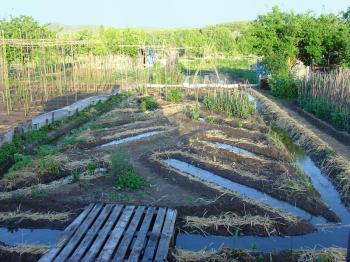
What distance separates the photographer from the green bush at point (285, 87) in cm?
1756

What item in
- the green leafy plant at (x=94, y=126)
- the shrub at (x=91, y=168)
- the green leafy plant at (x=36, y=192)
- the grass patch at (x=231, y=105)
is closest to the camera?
the green leafy plant at (x=36, y=192)

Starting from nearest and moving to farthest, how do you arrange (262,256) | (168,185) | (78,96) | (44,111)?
1. (262,256)
2. (168,185)
3. (44,111)
4. (78,96)

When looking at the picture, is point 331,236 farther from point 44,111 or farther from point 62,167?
point 44,111

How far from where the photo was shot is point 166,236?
5324 mm

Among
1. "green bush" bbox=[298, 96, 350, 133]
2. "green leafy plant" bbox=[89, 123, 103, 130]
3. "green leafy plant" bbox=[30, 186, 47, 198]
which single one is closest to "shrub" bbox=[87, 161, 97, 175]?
"green leafy plant" bbox=[30, 186, 47, 198]

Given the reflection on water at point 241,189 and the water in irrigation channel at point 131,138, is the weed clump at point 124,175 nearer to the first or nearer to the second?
the reflection on water at point 241,189

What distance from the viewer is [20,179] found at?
7.74 meters

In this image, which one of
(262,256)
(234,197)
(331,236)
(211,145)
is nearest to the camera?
(262,256)

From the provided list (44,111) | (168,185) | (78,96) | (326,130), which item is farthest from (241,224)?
(78,96)

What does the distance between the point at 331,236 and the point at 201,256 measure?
204 cm

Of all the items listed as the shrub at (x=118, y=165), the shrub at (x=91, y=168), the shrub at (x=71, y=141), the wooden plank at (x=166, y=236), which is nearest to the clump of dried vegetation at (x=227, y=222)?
the wooden plank at (x=166, y=236)

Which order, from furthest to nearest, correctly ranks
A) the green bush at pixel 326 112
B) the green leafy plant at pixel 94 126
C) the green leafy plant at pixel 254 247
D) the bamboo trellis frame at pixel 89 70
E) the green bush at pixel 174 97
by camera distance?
the bamboo trellis frame at pixel 89 70 → the green bush at pixel 174 97 → the green leafy plant at pixel 94 126 → the green bush at pixel 326 112 → the green leafy plant at pixel 254 247

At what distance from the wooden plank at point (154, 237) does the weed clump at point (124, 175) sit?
1.25m

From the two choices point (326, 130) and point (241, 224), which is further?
Answer: point (326, 130)
